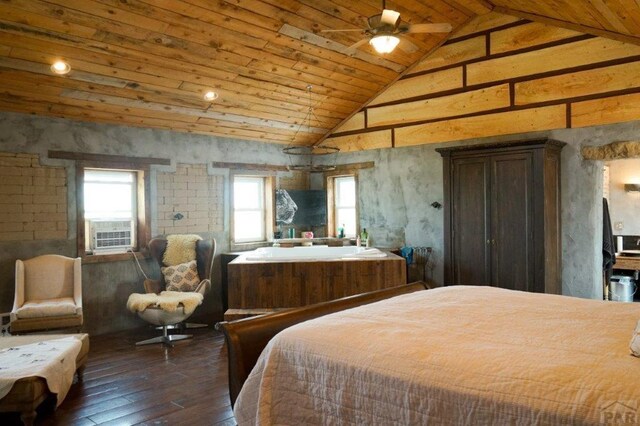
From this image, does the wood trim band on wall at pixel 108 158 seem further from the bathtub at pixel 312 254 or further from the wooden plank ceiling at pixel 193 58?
the bathtub at pixel 312 254

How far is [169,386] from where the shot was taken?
12.6 feet

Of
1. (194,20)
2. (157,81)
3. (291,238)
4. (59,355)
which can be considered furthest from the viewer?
(291,238)

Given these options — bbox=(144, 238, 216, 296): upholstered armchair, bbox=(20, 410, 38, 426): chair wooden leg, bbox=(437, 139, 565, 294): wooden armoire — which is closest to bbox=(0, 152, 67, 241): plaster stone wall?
bbox=(144, 238, 216, 296): upholstered armchair

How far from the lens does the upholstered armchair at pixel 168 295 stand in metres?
4.96

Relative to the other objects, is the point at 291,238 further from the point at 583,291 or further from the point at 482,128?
the point at 583,291

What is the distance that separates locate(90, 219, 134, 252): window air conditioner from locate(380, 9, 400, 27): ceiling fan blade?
3.91m

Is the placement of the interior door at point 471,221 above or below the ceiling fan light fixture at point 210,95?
below

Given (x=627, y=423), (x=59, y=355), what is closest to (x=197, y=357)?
(x=59, y=355)

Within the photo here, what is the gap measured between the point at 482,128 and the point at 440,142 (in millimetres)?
584

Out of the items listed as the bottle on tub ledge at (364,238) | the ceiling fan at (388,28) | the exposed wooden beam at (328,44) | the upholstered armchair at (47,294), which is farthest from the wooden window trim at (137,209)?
the ceiling fan at (388,28)

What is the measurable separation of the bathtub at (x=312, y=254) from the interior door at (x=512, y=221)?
1272 millimetres

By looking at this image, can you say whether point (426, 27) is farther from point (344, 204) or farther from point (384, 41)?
point (344, 204)

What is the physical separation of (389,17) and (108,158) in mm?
3638

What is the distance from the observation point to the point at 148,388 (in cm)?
382
